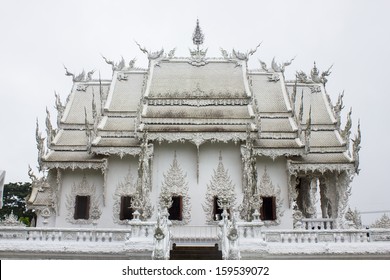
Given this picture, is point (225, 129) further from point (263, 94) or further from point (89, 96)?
point (89, 96)

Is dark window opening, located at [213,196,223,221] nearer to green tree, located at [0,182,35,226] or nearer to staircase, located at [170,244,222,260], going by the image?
staircase, located at [170,244,222,260]

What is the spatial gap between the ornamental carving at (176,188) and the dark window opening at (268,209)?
2452 mm

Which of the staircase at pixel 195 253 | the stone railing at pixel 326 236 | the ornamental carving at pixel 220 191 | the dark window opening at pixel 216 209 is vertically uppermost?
the ornamental carving at pixel 220 191

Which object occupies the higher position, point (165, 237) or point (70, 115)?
point (70, 115)

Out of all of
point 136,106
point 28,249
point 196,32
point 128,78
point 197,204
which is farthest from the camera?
point 196,32

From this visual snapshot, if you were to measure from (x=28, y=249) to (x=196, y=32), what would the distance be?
1234cm

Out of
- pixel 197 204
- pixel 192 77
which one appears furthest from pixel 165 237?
pixel 192 77

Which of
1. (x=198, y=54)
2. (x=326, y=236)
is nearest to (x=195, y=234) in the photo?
(x=326, y=236)

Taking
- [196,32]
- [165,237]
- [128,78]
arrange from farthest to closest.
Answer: [196,32] < [128,78] < [165,237]

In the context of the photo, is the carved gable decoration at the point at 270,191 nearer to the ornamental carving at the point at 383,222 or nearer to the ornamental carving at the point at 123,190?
the ornamental carving at the point at 383,222

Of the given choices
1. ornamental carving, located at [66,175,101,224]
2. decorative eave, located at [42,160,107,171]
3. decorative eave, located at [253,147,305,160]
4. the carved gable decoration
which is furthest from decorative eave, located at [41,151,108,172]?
the carved gable decoration

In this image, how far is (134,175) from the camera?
15273 millimetres

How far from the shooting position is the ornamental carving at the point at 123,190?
14.9 meters

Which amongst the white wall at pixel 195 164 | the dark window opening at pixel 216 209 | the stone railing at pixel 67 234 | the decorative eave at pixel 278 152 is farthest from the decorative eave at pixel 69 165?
the decorative eave at pixel 278 152
